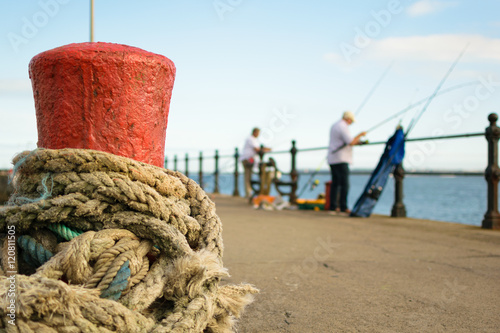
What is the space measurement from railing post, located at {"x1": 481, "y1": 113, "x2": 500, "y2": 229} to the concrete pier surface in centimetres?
33

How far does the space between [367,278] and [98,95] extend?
1859 millimetres

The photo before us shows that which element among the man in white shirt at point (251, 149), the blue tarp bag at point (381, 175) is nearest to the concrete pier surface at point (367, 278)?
the blue tarp bag at point (381, 175)

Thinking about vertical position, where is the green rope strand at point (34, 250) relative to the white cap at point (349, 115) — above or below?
below

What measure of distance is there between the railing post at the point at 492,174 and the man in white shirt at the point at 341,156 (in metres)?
2.11

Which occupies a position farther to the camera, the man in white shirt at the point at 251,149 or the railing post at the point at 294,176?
the man in white shirt at the point at 251,149

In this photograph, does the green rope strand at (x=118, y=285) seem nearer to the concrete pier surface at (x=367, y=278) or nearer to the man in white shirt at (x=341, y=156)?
the concrete pier surface at (x=367, y=278)

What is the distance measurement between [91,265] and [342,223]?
442 cm

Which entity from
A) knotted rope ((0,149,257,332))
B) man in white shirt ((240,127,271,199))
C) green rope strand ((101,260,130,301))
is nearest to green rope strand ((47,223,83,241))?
knotted rope ((0,149,257,332))

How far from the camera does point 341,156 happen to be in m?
6.71

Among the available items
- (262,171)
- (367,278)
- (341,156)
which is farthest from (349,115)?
(367,278)

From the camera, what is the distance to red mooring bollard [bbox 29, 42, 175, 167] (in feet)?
4.78

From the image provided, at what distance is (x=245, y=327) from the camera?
1.74m

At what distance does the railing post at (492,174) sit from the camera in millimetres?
4738

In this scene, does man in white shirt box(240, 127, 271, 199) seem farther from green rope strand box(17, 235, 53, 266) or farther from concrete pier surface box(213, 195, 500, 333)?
green rope strand box(17, 235, 53, 266)
